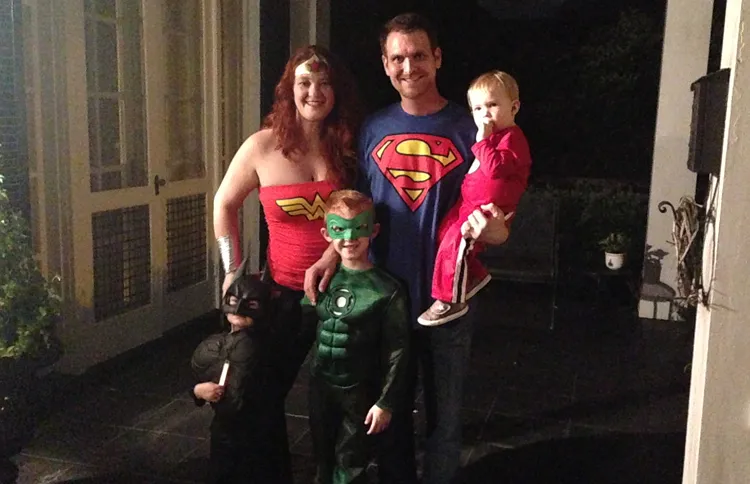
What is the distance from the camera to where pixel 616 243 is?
5250 millimetres

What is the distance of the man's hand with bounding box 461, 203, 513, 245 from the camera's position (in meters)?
1.88

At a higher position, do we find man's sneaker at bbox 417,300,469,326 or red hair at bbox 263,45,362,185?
red hair at bbox 263,45,362,185

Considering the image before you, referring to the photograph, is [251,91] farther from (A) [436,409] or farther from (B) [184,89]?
(A) [436,409]

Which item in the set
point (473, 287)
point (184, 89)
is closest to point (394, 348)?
point (473, 287)

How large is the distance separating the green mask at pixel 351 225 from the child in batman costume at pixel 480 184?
0.21 metres

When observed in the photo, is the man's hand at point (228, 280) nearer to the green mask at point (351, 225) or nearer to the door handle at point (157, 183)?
the green mask at point (351, 225)

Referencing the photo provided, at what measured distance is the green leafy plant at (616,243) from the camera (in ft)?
17.2

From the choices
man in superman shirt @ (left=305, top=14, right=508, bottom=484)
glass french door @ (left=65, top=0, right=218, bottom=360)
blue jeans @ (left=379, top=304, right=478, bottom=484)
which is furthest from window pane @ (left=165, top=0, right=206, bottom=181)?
blue jeans @ (left=379, top=304, right=478, bottom=484)

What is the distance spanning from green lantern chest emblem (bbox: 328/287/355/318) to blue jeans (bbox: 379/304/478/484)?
0.23 meters

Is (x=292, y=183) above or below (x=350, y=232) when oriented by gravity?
above

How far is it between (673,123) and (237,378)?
366cm

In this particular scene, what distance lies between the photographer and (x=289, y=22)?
5258mm

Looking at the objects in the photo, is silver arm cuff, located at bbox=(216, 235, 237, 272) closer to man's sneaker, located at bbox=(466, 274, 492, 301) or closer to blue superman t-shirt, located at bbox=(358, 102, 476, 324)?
blue superman t-shirt, located at bbox=(358, 102, 476, 324)

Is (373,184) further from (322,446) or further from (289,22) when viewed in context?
(289,22)
